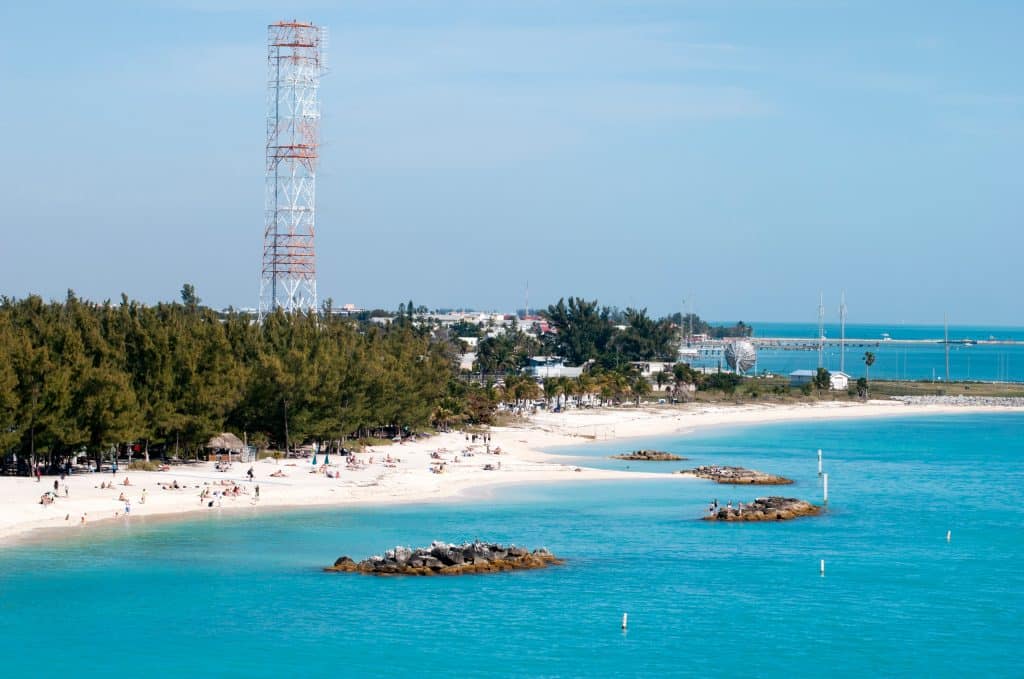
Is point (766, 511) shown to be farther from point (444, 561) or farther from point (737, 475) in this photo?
point (444, 561)

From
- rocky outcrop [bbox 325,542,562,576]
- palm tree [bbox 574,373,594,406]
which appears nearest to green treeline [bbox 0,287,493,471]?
rocky outcrop [bbox 325,542,562,576]

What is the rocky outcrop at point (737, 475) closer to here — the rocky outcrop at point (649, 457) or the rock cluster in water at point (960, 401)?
the rocky outcrop at point (649, 457)

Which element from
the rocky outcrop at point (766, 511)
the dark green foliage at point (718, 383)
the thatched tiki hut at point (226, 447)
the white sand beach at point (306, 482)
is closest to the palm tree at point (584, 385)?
the white sand beach at point (306, 482)

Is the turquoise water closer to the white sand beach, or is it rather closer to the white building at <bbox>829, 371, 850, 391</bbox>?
the white sand beach

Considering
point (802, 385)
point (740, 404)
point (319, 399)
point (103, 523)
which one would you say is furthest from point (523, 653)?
point (802, 385)

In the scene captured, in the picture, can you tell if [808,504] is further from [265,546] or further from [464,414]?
[464,414]

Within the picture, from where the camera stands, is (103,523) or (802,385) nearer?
(103,523)
